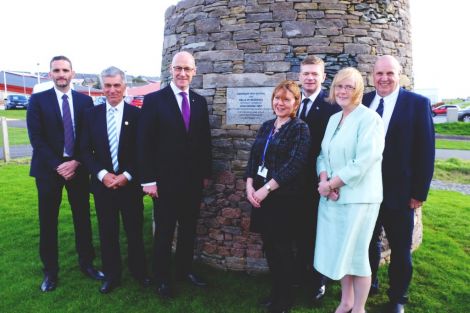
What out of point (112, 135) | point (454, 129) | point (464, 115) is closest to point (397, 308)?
point (112, 135)

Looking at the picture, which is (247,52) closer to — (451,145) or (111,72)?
(111,72)

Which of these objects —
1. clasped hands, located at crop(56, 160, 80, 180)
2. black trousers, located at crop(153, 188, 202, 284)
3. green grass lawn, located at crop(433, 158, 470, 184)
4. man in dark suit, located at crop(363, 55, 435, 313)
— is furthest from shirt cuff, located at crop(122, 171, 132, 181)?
green grass lawn, located at crop(433, 158, 470, 184)

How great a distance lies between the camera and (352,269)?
9.75 feet

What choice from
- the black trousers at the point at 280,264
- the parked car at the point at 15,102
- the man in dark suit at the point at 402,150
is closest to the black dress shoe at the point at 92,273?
the black trousers at the point at 280,264

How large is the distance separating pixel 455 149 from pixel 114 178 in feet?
59.3

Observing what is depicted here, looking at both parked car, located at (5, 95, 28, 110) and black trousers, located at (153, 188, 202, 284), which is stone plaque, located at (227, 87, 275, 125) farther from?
parked car, located at (5, 95, 28, 110)

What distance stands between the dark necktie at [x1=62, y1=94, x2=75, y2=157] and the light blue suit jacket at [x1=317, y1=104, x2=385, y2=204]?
2804 mm

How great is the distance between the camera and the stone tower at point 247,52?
4070mm

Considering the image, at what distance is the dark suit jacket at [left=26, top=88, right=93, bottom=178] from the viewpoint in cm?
369

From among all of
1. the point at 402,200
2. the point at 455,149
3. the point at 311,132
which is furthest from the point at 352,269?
the point at 455,149

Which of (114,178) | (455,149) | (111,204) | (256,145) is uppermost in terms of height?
(256,145)

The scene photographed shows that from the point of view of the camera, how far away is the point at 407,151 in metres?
3.23

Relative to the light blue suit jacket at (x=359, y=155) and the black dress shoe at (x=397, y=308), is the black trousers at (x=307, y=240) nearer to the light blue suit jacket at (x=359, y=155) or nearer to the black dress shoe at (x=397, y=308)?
the light blue suit jacket at (x=359, y=155)

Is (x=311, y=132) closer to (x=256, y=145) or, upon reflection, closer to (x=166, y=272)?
(x=256, y=145)
